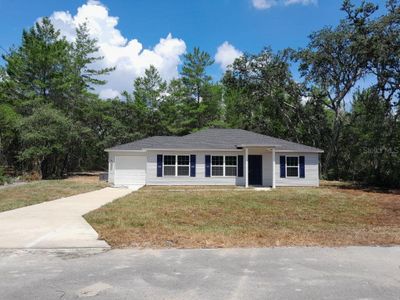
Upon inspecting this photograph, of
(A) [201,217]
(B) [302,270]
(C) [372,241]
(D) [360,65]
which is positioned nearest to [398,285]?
(B) [302,270]

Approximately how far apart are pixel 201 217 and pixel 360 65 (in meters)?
20.3

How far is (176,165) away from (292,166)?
7180 millimetres

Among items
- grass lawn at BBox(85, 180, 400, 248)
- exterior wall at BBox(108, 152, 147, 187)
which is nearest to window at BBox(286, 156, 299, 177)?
grass lawn at BBox(85, 180, 400, 248)

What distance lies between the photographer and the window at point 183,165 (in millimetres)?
22484

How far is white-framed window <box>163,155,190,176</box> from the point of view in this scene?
2247 cm

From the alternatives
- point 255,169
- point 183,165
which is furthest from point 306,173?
point 183,165

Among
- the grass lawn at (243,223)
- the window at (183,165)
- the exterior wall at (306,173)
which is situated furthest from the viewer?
the exterior wall at (306,173)

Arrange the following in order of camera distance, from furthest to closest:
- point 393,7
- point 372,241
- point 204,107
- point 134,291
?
point 204,107
point 393,7
point 372,241
point 134,291

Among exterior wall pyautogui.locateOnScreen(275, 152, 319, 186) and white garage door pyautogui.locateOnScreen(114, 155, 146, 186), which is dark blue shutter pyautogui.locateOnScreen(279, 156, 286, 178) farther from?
white garage door pyautogui.locateOnScreen(114, 155, 146, 186)

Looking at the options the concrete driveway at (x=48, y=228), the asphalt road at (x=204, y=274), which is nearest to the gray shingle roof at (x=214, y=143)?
the concrete driveway at (x=48, y=228)

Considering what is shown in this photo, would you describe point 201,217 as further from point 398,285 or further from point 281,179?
point 281,179

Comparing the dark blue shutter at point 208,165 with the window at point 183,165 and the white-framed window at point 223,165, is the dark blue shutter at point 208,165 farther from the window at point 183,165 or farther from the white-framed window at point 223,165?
the window at point 183,165

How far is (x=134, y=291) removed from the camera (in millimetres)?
4445

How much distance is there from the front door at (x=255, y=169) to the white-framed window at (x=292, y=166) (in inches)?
67.1
